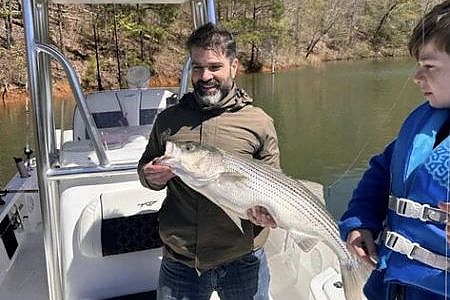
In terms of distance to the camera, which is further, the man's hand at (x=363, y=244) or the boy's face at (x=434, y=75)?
the man's hand at (x=363, y=244)

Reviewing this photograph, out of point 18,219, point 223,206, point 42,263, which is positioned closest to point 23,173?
point 18,219

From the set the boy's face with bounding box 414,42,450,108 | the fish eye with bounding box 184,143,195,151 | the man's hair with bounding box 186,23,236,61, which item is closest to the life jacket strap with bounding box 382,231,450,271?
the boy's face with bounding box 414,42,450,108

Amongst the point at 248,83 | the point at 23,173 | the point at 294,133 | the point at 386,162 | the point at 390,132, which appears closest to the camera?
the point at 386,162

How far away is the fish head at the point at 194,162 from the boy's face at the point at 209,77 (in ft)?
0.64

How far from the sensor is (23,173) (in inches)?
196

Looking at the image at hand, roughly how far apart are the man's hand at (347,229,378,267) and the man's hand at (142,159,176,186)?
68cm

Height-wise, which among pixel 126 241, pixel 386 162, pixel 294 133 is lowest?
pixel 294 133

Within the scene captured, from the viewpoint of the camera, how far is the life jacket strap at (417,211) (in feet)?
3.92

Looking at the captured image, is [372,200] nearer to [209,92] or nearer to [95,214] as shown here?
[209,92]

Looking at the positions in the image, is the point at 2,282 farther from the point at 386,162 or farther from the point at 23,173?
the point at 386,162

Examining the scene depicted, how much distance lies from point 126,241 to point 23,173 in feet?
8.79

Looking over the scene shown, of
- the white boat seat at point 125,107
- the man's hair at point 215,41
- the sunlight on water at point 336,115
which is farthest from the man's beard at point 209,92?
the sunlight on water at point 336,115

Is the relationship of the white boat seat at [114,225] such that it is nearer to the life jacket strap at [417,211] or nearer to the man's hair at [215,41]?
the man's hair at [215,41]

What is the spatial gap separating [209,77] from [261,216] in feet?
1.68
